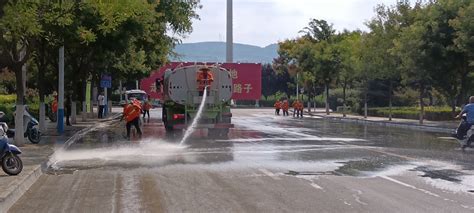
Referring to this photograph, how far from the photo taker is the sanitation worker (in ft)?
91.0

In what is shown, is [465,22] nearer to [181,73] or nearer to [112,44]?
[181,73]

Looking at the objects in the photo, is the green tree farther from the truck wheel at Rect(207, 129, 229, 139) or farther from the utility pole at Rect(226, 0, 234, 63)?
the utility pole at Rect(226, 0, 234, 63)

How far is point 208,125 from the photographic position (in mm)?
27812

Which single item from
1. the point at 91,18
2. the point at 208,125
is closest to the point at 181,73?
the point at 208,125

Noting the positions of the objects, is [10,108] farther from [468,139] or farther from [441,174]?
[441,174]

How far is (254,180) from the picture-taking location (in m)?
12.9

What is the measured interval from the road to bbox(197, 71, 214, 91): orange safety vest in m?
6.84

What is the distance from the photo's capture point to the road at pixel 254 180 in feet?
33.4

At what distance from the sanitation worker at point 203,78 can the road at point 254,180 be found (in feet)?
22.4

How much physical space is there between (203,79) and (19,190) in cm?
1668

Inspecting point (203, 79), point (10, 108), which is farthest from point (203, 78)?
point (10, 108)

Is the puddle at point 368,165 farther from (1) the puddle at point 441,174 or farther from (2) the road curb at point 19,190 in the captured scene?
(2) the road curb at point 19,190

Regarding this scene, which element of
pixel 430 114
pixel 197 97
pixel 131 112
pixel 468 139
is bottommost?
pixel 468 139

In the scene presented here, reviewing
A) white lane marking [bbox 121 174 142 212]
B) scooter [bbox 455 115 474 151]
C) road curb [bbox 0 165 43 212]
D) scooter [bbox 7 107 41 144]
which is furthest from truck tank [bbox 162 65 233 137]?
white lane marking [bbox 121 174 142 212]
